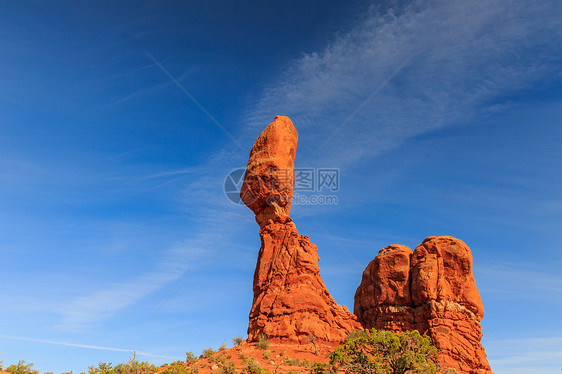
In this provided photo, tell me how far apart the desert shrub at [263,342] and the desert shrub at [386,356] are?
5117 millimetres

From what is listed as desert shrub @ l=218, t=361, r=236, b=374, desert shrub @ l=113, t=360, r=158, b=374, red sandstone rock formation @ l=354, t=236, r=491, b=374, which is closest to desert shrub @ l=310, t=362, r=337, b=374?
desert shrub @ l=218, t=361, r=236, b=374

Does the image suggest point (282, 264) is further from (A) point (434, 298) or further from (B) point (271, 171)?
(A) point (434, 298)

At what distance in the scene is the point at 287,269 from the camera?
30469 mm

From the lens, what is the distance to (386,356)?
2252cm

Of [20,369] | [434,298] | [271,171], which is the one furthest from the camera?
[434,298]

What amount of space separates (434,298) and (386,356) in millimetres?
12593

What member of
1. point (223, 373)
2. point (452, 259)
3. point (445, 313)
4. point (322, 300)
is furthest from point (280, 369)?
point (452, 259)

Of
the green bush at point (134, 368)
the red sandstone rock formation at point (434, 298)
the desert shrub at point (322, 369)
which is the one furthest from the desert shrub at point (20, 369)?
the red sandstone rock formation at point (434, 298)

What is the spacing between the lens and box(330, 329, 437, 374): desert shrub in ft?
71.7

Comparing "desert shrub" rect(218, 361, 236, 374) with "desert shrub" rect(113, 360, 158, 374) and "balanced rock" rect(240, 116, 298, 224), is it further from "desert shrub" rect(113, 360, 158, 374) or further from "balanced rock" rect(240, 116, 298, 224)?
"balanced rock" rect(240, 116, 298, 224)

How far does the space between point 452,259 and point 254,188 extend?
17174 millimetres

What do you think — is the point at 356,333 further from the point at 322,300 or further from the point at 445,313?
the point at 445,313

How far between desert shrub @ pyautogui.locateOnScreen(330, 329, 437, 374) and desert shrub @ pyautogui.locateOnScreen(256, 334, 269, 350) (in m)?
5.12

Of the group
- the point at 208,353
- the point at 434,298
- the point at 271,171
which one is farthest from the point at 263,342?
the point at 434,298
